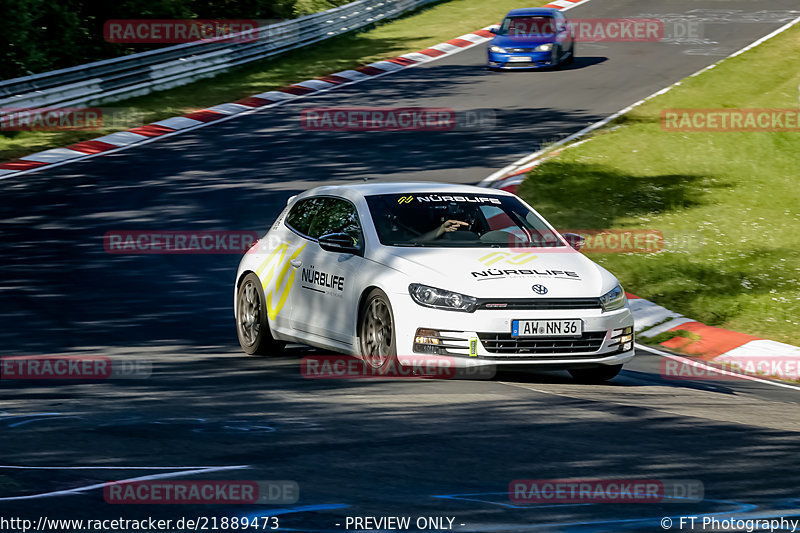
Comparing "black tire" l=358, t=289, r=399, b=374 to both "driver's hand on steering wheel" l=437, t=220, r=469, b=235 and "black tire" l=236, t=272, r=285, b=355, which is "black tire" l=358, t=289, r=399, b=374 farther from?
"black tire" l=236, t=272, r=285, b=355

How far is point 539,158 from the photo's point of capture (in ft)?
71.8

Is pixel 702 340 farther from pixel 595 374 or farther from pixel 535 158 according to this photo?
pixel 535 158

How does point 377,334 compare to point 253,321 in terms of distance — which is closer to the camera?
point 377,334

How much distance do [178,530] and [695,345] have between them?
25.6ft

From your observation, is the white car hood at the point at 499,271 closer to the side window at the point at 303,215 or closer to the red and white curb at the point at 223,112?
the side window at the point at 303,215

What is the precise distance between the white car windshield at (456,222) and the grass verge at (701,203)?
3.45m

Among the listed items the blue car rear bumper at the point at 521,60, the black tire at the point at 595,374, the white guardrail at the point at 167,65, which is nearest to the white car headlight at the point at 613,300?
the black tire at the point at 595,374

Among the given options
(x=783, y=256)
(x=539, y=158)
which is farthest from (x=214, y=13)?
(x=783, y=256)

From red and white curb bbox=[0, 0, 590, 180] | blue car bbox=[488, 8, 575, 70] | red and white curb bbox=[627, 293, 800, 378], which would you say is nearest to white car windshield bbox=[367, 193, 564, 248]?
red and white curb bbox=[627, 293, 800, 378]

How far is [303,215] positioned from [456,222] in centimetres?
165

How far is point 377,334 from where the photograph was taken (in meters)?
9.80

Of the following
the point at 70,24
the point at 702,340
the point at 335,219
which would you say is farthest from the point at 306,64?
the point at 335,219

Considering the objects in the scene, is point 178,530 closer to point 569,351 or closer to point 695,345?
point 569,351

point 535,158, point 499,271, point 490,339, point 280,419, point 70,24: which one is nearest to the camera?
point 280,419
